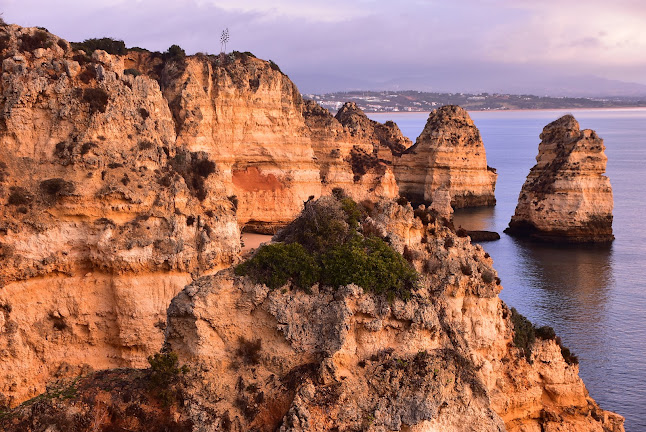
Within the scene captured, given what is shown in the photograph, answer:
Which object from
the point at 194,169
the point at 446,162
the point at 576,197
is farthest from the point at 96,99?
the point at 446,162

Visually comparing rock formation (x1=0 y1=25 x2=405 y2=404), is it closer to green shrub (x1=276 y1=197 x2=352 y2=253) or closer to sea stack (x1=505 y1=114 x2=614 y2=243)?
green shrub (x1=276 y1=197 x2=352 y2=253)

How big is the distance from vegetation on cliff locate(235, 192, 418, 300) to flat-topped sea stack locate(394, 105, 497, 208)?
65.6 metres

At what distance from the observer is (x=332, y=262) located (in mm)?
11555

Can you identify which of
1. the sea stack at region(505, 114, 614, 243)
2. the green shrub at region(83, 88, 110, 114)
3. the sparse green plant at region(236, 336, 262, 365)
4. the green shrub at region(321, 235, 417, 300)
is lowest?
the sea stack at region(505, 114, 614, 243)

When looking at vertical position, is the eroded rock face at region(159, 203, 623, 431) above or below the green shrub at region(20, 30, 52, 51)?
below

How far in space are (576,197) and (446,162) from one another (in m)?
21.9

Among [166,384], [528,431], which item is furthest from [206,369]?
[528,431]

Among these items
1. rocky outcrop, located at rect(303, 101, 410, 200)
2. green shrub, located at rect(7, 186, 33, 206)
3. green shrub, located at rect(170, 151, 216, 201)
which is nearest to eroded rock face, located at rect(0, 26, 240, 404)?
green shrub, located at rect(7, 186, 33, 206)

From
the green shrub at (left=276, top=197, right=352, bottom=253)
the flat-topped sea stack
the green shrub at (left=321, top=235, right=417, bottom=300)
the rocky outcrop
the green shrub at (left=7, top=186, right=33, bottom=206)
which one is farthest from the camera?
the flat-topped sea stack

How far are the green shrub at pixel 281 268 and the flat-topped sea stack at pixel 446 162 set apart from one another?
219 ft

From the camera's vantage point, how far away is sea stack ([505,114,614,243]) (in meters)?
57.6

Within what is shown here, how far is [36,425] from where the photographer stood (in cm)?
1046

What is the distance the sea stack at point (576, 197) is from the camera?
5759 centimetres

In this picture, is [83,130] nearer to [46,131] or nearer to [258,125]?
[46,131]
